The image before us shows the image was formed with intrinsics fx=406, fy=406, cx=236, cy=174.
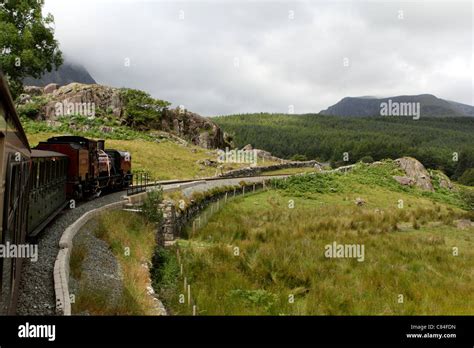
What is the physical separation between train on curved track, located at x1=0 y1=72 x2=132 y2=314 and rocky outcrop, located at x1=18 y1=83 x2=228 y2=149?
29.6m

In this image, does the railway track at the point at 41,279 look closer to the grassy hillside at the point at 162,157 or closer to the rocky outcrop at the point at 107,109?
the grassy hillside at the point at 162,157

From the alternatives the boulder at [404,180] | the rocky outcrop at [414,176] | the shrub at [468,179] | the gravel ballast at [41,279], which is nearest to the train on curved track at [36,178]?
the gravel ballast at [41,279]

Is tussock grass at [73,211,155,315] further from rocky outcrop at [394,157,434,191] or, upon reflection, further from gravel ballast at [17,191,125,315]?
rocky outcrop at [394,157,434,191]

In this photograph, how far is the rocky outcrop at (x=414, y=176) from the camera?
4069cm

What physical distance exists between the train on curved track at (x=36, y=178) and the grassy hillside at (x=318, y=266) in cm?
410

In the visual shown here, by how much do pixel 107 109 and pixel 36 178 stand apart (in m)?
47.3

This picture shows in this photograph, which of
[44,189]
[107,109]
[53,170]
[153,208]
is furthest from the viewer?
[107,109]

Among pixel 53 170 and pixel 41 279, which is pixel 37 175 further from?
pixel 41 279

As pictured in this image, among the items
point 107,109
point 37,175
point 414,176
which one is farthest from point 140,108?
point 37,175

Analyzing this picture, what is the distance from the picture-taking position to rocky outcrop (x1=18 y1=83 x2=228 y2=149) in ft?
174

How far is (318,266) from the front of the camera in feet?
42.9
